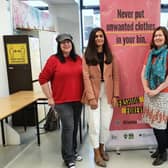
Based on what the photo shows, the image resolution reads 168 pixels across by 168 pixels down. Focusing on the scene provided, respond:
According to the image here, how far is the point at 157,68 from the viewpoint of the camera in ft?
8.85

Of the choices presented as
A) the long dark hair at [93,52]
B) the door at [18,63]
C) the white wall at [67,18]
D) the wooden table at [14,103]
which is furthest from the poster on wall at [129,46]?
the white wall at [67,18]

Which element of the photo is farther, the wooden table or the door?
the door

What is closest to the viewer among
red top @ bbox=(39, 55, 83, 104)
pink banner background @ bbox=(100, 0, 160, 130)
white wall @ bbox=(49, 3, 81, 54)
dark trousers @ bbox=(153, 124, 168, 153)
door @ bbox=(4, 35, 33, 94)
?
red top @ bbox=(39, 55, 83, 104)

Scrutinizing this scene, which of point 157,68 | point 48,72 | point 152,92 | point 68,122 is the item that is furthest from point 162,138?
point 48,72

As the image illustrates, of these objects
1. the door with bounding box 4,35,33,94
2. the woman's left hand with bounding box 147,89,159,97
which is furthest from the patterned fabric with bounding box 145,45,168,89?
the door with bounding box 4,35,33,94

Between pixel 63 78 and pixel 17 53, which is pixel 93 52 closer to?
pixel 63 78

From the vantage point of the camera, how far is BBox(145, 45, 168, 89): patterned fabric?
2682mm

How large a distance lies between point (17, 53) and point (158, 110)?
260 cm

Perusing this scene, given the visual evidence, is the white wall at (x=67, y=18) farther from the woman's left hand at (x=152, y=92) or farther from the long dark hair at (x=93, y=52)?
the woman's left hand at (x=152, y=92)

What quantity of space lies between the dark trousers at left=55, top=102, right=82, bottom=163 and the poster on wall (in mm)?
585

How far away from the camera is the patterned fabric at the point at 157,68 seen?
2.68 m

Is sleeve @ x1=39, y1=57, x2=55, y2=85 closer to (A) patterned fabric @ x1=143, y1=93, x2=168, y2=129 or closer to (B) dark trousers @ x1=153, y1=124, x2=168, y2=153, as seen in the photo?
(A) patterned fabric @ x1=143, y1=93, x2=168, y2=129

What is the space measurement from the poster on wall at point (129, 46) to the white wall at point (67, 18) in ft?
17.7

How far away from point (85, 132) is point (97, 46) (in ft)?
5.84
